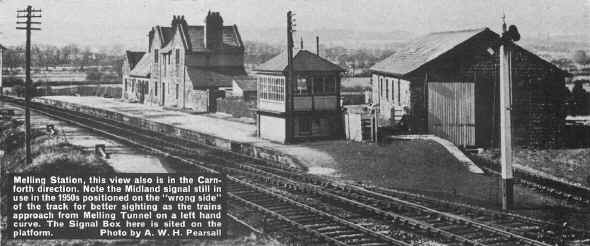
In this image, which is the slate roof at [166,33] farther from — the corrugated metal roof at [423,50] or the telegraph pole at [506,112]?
the telegraph pole at [506,112]

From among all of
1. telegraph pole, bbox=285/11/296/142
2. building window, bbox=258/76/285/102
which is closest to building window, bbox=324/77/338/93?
telegraph pole, bbox=285/11/296/142

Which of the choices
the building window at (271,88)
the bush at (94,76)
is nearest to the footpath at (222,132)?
the building window at (271,88)

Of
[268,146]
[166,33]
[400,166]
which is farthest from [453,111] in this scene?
[166,33]

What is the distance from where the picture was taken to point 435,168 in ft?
71.4

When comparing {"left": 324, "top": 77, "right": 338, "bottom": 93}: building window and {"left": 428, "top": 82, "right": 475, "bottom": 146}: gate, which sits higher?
{"left": 324, "top": 77, "right": 338, "bottom": 93}: building window

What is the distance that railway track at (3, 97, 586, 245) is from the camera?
502 inches

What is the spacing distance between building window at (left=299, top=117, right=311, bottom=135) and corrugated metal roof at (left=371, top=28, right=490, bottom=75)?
5.01 meters

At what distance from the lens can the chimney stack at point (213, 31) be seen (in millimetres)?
51053

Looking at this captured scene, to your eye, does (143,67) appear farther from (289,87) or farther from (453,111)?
(453,111)

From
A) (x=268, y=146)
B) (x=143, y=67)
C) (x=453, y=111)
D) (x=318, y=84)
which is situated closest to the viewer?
(x=268, y=146)

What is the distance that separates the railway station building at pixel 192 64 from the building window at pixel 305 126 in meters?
17.8

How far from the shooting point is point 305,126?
28.8 m

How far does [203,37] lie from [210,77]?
13.3 feet

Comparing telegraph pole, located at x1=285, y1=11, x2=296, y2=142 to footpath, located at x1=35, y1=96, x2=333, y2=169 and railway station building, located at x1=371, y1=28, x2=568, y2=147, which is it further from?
railway station building, located at x1=371, y1=28, x2=568, y2=147
